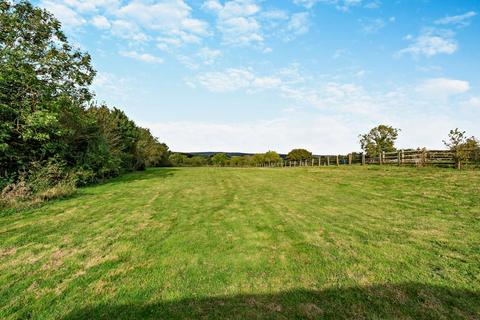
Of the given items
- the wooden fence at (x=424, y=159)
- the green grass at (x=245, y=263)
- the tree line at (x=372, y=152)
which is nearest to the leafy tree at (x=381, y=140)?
the tree line at (x=372, y=152)

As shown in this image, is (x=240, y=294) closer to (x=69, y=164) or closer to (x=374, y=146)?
(x=69, y=164)

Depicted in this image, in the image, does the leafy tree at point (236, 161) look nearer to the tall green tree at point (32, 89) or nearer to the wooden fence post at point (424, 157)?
the wooden fence post at point (424, 157)

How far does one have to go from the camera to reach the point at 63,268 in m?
4.25

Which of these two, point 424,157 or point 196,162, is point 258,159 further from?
point 424,157

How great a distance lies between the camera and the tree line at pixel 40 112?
1123 centimetres

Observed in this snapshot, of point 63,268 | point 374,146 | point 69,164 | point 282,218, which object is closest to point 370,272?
point 282,218

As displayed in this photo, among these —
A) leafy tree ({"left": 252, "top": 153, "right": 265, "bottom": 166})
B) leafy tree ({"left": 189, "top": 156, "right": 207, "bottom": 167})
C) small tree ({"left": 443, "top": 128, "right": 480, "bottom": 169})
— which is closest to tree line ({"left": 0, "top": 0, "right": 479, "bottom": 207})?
small tree ({"left": 443, "top": 128, "right": 480, "bottom": 169})

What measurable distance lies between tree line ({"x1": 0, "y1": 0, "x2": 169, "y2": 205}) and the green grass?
5144 millimetres

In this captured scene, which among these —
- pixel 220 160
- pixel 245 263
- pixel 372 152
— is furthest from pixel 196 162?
pixel 245 263

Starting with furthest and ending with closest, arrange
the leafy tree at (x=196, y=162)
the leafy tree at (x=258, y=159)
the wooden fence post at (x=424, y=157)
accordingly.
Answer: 1. the leafy tree at (x=196, y=162)
2. the leafy tree at (x=258, y=159)
3. the wooden fence post at (x=424, y=157)

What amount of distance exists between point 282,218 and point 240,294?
13.3ft

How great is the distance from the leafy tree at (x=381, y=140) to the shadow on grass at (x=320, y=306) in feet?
197

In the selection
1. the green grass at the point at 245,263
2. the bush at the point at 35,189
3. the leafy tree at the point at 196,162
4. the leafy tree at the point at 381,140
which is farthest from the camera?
the leafy tree at the point at 196,162

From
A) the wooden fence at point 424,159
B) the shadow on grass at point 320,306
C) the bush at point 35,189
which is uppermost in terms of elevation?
the wooden fence at point 424,159
